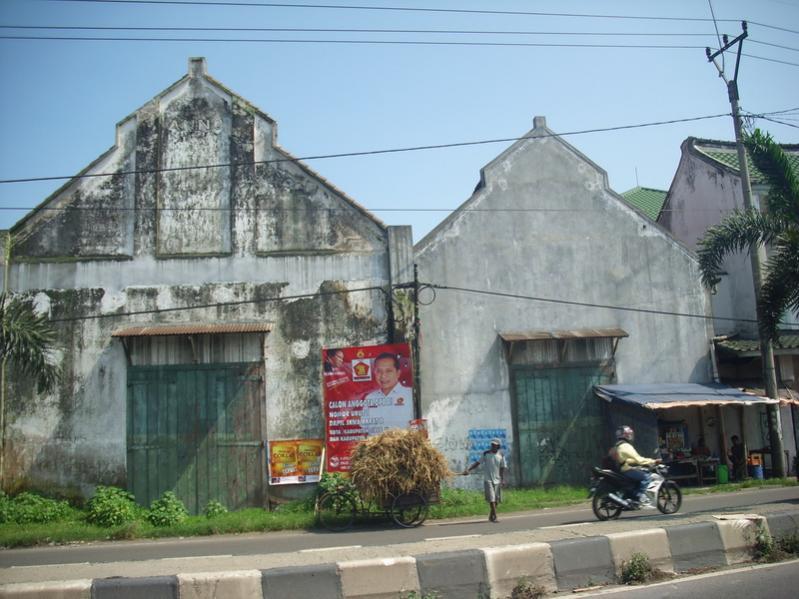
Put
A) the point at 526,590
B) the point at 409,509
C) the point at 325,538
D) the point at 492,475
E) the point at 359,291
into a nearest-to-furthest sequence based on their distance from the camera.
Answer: the point at 526,590, the point at 325,538, the point at 409,509, the point at 492,475, the point at 359,291

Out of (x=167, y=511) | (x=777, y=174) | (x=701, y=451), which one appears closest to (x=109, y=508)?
(x=167, y=511)

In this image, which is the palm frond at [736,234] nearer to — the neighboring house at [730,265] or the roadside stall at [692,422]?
the neighboring house at [730,265]

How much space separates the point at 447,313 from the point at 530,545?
34.8 feet

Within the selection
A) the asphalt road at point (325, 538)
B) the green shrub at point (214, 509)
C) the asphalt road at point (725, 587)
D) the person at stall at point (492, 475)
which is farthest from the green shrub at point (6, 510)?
the asphalt road at point (725, 587)

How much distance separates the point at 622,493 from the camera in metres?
12.1

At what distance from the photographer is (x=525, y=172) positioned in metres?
18.9

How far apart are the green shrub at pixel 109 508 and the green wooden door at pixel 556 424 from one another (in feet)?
29.5

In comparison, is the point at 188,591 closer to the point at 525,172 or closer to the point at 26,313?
the point at 26,313

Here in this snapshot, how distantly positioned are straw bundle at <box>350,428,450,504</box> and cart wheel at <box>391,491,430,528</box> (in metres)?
0.13

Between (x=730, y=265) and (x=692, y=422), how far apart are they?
18.0 ft

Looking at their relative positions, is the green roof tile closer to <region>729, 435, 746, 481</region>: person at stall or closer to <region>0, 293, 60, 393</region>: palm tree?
<region>729, 435, 746, 481</region>: person at stall

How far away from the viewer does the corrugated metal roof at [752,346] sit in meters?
18.8

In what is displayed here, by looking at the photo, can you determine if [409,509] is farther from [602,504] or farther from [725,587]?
[725,587]

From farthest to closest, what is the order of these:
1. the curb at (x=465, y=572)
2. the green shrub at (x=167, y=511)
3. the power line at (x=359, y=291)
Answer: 1. the power line at (x=359, y=291)
2. the green shrub at (x=167, y=511)
3. the curb at (x=465, y=572)
